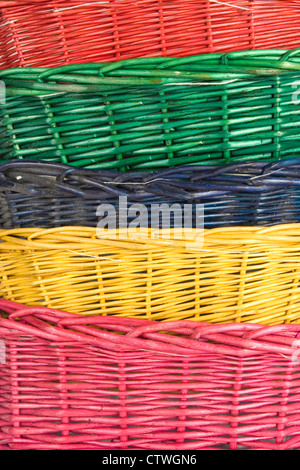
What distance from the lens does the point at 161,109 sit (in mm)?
674

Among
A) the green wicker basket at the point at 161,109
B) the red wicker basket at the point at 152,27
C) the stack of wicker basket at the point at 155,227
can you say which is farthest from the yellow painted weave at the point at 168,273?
the red wicker basket at the point at 152,27

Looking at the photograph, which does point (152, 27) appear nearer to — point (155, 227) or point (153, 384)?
point (155, 227)

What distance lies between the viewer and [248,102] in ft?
2.21

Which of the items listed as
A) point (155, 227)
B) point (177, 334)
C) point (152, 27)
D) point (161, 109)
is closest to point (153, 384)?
point (177, 334)

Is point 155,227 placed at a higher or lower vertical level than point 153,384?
higher

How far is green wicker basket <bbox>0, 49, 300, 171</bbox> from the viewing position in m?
0.65

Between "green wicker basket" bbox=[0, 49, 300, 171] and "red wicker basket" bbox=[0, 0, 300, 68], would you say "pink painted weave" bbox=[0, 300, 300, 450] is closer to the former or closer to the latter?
"green wicker basket" bbox=[0, 49, 300, 171]

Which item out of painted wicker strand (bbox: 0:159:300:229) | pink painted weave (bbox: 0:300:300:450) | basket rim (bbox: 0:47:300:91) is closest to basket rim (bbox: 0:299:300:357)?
pink painted weave (bbox: 0:300:300:450)

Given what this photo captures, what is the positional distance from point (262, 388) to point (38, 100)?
46 cm

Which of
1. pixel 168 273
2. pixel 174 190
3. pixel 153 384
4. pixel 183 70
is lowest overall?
pixel 153 384

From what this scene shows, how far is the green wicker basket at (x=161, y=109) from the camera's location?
65 cm

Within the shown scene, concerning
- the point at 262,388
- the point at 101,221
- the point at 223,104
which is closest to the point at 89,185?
the point at 101,221

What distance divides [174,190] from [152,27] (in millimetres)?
210

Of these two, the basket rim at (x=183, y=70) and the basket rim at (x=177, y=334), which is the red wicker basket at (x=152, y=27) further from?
the basket rim at (x=177, y=334)
